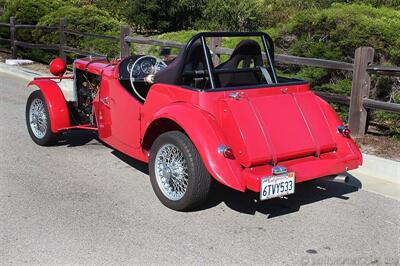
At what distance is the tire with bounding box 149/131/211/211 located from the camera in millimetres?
4637

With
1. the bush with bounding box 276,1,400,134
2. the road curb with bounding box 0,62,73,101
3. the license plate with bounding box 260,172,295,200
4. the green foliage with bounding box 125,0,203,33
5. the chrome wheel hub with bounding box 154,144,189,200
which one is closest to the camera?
the license plate with bounding box 260,172,295,200

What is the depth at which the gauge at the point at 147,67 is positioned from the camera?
20.2 feet

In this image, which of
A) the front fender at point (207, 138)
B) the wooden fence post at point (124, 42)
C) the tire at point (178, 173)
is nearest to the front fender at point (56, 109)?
the tire at point (178, 173)

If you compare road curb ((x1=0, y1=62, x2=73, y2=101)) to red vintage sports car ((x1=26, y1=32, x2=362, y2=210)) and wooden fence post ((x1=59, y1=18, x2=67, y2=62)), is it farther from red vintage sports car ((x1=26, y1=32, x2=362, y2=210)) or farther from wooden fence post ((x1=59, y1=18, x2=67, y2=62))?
red vintage sports car ((x1=26, y1=32, x2=362, y2=210))

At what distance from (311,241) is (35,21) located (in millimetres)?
13594

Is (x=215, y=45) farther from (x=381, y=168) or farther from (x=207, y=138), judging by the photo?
(x=207, y=138)

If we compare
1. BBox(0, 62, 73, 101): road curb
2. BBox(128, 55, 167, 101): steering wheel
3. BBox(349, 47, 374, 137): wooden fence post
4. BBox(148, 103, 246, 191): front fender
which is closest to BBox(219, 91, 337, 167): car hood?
BBox(148, 103, 246, 191): front fender

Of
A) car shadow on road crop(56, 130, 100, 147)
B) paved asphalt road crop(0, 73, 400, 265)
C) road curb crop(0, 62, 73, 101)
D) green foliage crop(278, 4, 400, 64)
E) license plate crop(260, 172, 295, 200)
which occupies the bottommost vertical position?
paved asphalt road crop(0, 73, 400, 265)

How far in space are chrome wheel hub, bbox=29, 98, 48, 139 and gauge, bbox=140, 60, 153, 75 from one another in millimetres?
1509

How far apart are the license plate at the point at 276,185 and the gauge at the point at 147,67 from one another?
2.38 meters

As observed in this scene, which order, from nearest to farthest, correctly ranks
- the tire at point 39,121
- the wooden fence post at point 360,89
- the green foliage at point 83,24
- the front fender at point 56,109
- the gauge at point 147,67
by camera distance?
the gauge at point 147,67 < the front fender at point 56,109 < the tire at point 39,121 < the wooden fence post at point 360,89 < the green foliage at point 83,24

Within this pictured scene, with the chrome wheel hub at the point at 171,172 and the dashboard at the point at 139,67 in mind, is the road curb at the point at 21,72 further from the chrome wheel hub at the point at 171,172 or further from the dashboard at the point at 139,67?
the chrome wheel hub at the point at 171,172

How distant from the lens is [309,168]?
15.4 feet

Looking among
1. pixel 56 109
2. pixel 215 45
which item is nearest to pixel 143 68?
pixel 56 109
